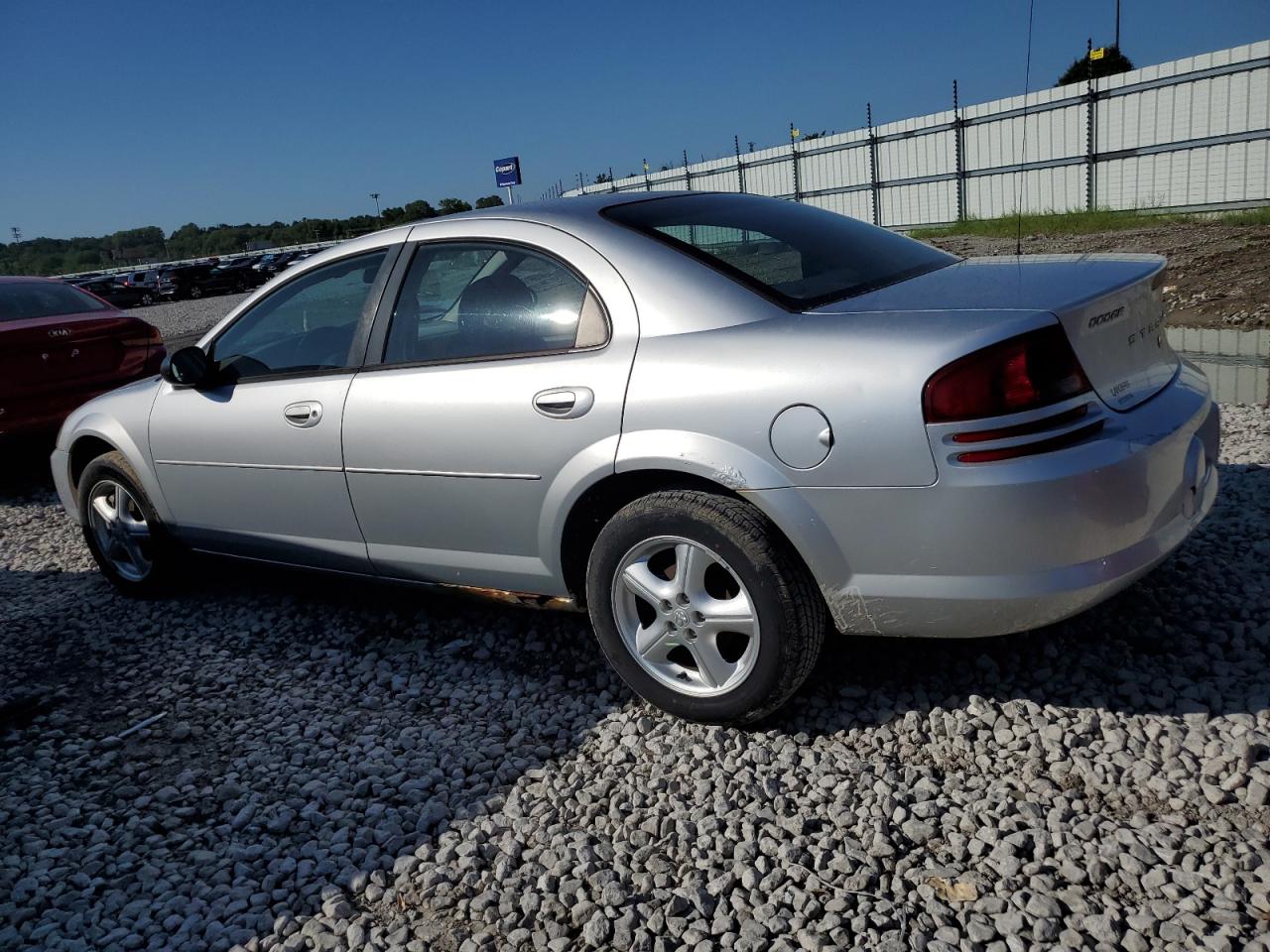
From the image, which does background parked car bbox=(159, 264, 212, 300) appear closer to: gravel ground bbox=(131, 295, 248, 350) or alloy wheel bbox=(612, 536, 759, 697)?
gravel ground bbox=(131, 295, 248, 350)

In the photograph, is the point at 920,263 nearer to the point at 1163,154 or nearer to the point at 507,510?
the point at 507,510

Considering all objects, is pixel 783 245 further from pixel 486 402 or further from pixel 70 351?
pixel 70 351

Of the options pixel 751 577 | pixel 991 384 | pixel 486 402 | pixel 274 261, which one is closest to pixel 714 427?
pixel 751 577

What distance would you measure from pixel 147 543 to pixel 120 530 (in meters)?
0.25

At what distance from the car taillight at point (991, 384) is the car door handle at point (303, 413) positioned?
227cm

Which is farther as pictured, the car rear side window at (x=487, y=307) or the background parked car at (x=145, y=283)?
the background parked car at (x=145, y=283)

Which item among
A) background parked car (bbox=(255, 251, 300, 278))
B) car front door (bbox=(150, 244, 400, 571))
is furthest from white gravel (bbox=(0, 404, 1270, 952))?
background parked car (bbox=(255, 251, 300, 278))

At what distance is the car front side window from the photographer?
12.6 feet

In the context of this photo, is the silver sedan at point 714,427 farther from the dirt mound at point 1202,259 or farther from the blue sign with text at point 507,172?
the blue sign with text at point 507,172

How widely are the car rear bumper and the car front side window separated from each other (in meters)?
1.90

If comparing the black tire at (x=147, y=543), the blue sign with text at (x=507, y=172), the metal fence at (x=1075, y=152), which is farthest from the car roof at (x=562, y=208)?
the blue sign with text at (x=507, y=172)

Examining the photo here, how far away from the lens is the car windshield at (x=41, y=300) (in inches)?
298

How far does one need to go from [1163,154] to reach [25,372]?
17.3 metres

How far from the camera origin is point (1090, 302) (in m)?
2.60
